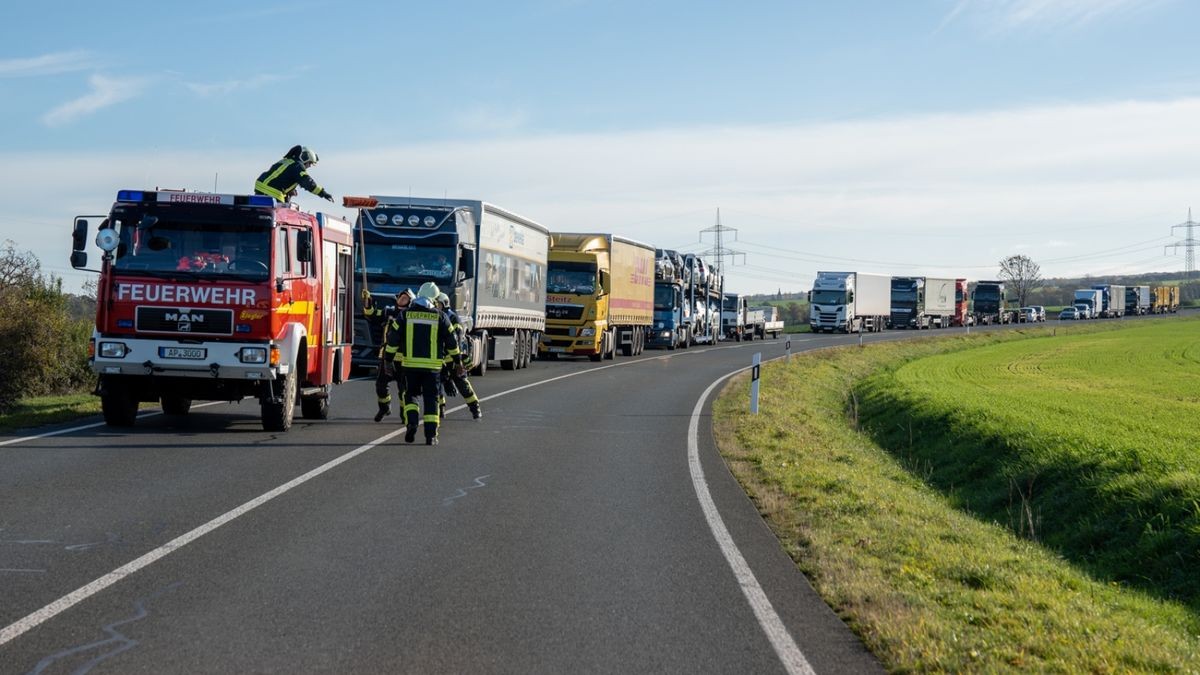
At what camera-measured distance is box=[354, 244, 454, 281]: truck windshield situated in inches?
1084

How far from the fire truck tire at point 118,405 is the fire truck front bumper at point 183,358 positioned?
49 centimetres

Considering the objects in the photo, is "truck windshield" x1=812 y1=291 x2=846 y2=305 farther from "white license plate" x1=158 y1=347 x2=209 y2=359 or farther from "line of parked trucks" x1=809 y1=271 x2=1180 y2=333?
"white license plate" x1=158 y1=347 x2=209 y2=359

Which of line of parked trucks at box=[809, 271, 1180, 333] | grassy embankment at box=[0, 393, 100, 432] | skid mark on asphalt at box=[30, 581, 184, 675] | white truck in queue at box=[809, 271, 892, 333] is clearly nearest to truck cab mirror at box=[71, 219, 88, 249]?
grassy embankment at box=[0, 393, 100, 432]

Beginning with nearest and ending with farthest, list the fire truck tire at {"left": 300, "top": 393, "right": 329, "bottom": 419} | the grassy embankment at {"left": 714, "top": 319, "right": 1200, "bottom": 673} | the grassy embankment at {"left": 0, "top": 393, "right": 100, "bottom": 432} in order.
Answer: the grassy embankment at {"left": 714, "top": 319, "right": 1200, "bottom": 673}
the grassy embankment at {"left": 0, "top": 393, "right": 100, "bottom": 432}
the fire truck tire at {"left": 300, "top": 393, "right": 329, "bottom": 419}

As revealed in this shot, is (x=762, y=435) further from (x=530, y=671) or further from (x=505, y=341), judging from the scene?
(x=505, y=341)

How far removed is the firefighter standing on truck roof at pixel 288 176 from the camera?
53.7 ft

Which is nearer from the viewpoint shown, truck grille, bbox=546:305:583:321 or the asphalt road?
the asphalt road

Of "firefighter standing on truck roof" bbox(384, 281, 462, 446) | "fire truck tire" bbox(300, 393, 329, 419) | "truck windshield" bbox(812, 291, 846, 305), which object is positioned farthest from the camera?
"truck windshield" bbox(812, 291, 846, 305)

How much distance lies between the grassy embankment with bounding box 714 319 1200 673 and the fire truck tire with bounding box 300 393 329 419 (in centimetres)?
570

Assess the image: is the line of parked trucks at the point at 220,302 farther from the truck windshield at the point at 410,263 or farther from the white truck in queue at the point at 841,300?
Result: the white truck in queue at the point at 841,300

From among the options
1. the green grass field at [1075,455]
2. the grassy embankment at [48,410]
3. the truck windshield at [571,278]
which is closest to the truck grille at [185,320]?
the grassy embankment at [48,410]

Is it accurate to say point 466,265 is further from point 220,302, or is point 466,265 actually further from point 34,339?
point 220,302

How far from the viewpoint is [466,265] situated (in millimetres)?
28266

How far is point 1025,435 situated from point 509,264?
1637 centimetres
